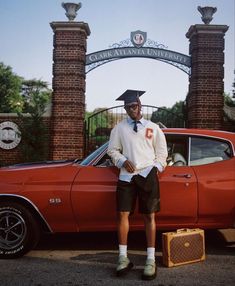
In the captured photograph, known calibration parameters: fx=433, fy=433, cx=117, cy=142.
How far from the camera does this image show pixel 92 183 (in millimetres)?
4930

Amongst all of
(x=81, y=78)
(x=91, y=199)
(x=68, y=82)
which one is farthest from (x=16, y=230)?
(x=81, y=78)

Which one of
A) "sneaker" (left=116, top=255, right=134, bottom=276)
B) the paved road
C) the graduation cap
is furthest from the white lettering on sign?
"sneaker" (left=116, top=255, right=134, bottom=276)

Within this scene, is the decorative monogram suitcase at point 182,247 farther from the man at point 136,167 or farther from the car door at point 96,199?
the car door at point 96,199

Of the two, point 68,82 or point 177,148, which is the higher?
point 68,82

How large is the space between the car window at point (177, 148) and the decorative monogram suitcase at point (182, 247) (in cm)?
85

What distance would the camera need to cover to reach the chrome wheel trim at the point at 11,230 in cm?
485

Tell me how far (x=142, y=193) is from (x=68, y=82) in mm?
8996

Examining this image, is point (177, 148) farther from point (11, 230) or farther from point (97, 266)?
point (11, 230)

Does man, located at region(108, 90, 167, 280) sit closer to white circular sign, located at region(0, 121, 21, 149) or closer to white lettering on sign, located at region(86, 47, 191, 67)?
white circular sign, located at region(0, 121, 21, 149)

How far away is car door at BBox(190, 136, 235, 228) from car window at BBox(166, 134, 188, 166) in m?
0.10

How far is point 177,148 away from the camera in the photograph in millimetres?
5246

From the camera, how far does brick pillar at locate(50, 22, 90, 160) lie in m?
12.8

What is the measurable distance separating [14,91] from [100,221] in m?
46.9

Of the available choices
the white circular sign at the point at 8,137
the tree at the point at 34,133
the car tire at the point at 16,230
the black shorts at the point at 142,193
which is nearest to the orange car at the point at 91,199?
the car tire at the point at 16,230
